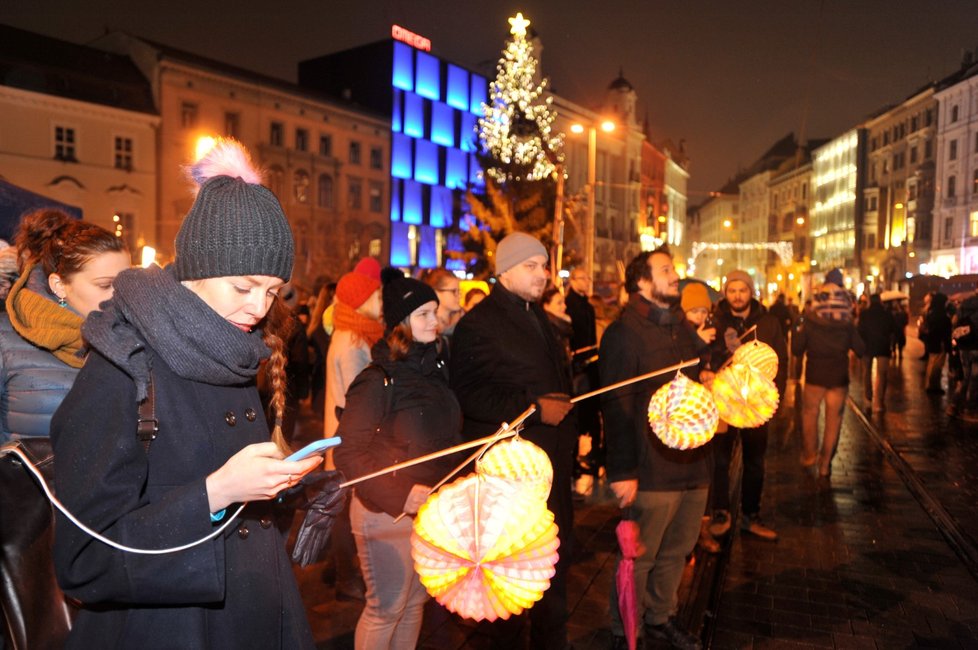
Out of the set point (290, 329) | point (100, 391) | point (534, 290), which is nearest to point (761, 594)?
point (534, 290)

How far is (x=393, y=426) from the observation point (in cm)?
345

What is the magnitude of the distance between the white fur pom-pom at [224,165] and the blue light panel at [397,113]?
5060cm

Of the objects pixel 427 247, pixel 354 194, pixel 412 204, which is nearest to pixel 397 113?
pixel 412 204

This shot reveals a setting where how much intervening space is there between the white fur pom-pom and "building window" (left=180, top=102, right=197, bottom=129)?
39141mm

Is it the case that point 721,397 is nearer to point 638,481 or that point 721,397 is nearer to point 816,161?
point 638,481

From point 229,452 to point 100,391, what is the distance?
0.39 m

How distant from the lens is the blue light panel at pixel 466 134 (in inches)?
2282

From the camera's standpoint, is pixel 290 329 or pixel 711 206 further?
pixel 711 206

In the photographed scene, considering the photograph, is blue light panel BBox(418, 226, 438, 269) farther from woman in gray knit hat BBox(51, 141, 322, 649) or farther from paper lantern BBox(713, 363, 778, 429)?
woman in gray knit hat BBox(51, 141, 322, 649)

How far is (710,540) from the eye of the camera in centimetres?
662

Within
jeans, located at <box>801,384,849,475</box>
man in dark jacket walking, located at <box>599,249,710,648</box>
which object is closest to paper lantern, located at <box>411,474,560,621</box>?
man in dark jacket walking, located at <box>599,249,710,648</box>

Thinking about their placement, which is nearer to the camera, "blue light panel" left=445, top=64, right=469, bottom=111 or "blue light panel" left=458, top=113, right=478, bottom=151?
"blue light panel" left=445, top=64, right=469, bottom=111

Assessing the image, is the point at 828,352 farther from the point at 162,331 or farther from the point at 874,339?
the point at 162,331

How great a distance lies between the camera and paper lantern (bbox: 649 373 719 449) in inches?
154
